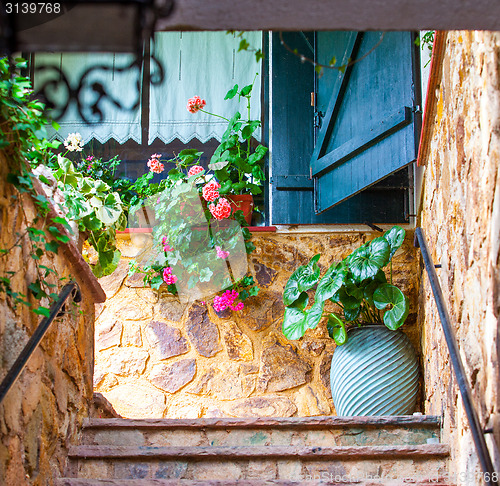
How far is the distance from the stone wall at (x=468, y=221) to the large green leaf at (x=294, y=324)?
2.57 ft

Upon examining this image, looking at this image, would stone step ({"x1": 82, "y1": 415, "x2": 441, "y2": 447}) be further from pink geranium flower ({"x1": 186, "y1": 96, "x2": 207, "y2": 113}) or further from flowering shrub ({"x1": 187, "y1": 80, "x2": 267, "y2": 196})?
pink geranium flower ({"x1": 186, "y1": 96, "x2": 207, "y2": 113})

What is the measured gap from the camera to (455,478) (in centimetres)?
211

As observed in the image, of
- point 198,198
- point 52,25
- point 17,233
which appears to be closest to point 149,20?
point 52,25

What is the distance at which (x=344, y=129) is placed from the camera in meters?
3.62

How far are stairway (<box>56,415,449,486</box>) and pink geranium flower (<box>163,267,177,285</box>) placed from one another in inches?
56.3

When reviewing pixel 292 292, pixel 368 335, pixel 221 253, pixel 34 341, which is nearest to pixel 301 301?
pixel 292 292

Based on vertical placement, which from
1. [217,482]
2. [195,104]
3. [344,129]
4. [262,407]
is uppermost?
[195,104]

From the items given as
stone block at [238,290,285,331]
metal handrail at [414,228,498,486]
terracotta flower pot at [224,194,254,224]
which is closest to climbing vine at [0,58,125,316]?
metal handrail at [414,228,498,486]

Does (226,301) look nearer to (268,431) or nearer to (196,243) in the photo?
(196,243)

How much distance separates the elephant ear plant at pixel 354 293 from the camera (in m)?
3.21

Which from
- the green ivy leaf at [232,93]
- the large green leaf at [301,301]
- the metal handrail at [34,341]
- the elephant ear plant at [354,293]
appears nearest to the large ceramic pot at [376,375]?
the elephant ear plant at [354,293]

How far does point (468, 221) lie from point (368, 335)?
156 cm

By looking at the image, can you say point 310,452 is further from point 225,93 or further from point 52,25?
point 225,93

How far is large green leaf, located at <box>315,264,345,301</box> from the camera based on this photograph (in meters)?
3.23
